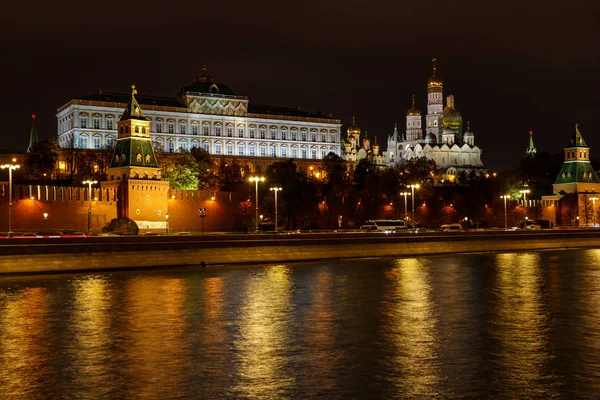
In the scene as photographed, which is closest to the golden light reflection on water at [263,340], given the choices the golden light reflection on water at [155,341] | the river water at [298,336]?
the river water at [298,336]

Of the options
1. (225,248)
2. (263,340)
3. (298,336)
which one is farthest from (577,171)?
(263,340)

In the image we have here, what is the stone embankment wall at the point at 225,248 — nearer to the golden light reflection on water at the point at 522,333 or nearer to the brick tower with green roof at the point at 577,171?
the golden light reflection on water at the point at 522,333

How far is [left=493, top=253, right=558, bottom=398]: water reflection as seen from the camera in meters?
16.1

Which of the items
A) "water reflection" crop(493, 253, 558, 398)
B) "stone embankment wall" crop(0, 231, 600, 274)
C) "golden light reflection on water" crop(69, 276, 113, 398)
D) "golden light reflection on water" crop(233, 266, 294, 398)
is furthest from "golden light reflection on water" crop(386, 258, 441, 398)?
"stone embankment wall" crop(0, 231, 600, 274)

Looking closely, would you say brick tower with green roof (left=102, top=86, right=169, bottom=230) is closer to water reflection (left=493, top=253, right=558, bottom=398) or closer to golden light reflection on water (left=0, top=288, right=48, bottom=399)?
golden light reflection on water (left=0, top=288, right=48, bottom=399)

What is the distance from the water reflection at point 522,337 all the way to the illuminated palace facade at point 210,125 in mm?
85404

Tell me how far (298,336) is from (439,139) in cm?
15674

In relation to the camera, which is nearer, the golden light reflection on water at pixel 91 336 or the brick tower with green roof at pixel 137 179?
the golden light reflection on water at pixel 91 336

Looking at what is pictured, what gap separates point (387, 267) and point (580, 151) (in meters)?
66.0

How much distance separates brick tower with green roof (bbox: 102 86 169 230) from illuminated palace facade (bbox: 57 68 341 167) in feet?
133

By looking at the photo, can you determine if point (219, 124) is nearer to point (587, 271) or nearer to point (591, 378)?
point (587, 271)

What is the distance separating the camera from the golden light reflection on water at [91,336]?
16.6 meters

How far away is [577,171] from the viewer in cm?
10138

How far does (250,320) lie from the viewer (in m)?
24.6
